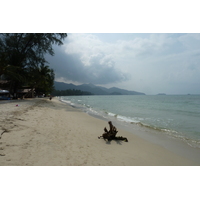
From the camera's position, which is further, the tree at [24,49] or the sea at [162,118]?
the tree at [24,49]

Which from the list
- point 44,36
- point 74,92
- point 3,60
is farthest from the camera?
point 74,92

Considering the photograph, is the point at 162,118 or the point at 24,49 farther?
the point at 24,49

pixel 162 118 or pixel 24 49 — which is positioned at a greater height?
pixel 24 49

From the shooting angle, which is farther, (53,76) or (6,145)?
(53,76)

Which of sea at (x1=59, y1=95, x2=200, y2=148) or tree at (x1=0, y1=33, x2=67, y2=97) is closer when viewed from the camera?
sea at (x1=59, y1=95, x2=200, y2=148)

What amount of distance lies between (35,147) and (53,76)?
5956 centimetres

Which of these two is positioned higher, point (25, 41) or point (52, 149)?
point (25, 41)

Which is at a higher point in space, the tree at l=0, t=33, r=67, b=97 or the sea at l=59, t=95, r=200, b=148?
the tree at l=0, t=33, r=67, b=97

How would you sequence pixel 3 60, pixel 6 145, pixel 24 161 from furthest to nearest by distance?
pixel 3 60
pixel 6 145
pixel 24 161

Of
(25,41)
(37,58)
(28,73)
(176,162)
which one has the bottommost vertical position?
(176,162)

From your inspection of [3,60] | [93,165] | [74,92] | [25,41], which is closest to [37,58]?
[25,41]

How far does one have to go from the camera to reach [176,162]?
4.51m

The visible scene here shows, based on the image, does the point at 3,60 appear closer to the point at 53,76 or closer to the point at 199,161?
the point at 199,161

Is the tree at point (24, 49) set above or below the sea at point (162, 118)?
above
